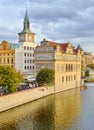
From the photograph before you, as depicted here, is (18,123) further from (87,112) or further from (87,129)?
(87,112)

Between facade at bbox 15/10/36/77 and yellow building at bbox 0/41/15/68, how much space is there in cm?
144

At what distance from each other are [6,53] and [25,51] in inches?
226

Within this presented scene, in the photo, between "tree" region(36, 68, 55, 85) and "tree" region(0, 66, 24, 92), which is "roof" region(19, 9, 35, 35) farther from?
"tree" region(0, 66, 24, 92)

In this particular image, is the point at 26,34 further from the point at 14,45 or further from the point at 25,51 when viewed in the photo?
the point at 14,45

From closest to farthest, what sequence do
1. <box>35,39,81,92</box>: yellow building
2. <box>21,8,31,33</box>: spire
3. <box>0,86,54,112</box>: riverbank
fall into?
<box>0,86,54,112</box>: riverbank, <box>35,39,81,92</box>: yellow building, <box>21,8,31,33</box>: spire

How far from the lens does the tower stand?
266 ft

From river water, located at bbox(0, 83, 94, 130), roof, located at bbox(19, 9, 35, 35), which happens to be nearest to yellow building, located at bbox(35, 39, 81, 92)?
roof, located at bbox(19, 9, 35, 35)

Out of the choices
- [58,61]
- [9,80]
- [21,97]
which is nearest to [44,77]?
[58,61]

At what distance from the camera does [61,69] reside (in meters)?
72.3

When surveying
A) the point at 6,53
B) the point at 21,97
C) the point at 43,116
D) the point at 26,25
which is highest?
the point at 26,25

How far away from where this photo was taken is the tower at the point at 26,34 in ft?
266

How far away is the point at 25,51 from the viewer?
79.4 metres

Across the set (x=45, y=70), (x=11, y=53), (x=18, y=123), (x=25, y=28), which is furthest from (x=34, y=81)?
(x=18, y=123)

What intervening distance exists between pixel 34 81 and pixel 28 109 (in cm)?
2212
